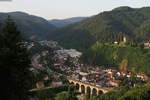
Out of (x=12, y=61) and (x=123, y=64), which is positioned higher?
(x=12, y=61)

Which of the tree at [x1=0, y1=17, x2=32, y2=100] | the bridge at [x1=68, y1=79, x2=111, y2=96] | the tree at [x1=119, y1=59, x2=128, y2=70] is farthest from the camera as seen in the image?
the tree at [x1=119, y1=59, x2=128, y2=70]

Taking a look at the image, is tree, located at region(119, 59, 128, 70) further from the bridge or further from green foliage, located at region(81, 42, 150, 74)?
the bridge

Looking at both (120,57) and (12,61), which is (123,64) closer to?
(120,57)

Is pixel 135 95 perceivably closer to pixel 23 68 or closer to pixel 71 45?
pixel 23 68

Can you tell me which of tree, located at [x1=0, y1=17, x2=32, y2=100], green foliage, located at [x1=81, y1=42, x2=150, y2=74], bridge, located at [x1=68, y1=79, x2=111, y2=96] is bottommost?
bridge, located at [x1=68, y1=79, x2=111, y2=96]

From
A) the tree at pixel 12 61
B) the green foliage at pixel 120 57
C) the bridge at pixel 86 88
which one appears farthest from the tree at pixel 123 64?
the tree at pixel 12 61

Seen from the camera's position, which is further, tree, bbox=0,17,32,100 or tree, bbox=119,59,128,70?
tree, bbox=119,59,128,70

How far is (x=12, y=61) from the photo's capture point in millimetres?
14273

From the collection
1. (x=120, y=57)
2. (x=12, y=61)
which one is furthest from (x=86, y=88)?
(x=12, y=61)

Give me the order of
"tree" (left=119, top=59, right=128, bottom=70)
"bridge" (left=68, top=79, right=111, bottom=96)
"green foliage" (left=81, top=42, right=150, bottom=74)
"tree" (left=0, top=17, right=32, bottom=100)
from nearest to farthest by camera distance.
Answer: "tree" (left=0, top=17, right=32, bottom=100) < "bridge" (left=68, top=79, right=111, bottom=96) < "green foliage" (left=81, top=42, right=150, bottom=74) < "tree" (left=119, top=59, right=128, bottom=70)

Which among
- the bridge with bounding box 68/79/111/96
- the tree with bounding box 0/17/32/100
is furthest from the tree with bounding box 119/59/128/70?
the tree with bounding box 0/17/32/100

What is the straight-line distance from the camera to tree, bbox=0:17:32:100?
13988 millimetres

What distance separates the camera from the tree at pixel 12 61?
45.9 ft

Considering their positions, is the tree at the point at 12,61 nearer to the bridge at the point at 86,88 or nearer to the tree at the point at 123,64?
the bridge at the point at 86,88
